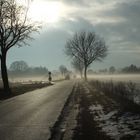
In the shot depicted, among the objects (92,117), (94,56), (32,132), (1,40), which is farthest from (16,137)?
(94,56)

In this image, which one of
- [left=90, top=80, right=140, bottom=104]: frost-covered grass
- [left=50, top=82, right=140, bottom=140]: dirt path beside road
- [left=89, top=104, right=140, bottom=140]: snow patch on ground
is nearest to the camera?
[left=50, top=82, right=140, bottom=140]: dirt path beside road

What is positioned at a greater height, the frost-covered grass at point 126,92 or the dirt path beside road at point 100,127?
the frost-covered grass at point 126,92

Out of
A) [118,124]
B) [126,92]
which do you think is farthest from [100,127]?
[126,92]

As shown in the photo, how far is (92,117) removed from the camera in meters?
14.9

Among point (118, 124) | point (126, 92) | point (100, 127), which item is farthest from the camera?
point (126, 92)

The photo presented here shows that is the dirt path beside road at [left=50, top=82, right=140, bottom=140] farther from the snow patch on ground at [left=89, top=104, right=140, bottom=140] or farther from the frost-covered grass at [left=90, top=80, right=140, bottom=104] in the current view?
the frost-covered grass at [left=90, top=80, right=140, bottom=104]

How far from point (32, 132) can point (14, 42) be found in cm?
2887

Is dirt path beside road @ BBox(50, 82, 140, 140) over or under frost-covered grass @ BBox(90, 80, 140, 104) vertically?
under

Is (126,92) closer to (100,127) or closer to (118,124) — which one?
(118,124)

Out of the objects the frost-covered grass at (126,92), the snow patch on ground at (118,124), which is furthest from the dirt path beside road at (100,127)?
the frost-covered grass at (126,92)

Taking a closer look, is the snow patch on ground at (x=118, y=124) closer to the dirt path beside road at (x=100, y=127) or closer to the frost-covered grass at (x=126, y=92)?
the dirt path beside road at (x=100, y=127)

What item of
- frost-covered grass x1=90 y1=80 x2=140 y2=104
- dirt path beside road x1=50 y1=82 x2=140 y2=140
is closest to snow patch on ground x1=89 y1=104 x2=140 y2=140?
dirt path beside road x1=50 y1=82 x2=140 y2=140

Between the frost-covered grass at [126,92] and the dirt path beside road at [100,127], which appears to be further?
the frost-covered grass at [126,92]

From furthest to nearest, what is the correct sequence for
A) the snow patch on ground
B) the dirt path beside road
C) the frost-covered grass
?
1. the frost-covered grass
2. the snow patch on ground
3. the dirt path beside road
